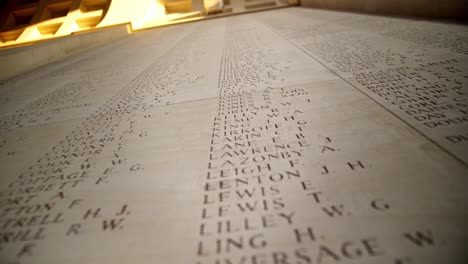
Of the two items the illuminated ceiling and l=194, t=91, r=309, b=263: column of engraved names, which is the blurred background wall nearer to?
l=194, t=91, r=309, b=263: column of engraved names

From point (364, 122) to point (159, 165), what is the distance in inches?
48.7

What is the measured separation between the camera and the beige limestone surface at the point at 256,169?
0.99m

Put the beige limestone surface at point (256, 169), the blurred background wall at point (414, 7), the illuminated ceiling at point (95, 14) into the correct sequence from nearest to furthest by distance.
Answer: the beige limestone surface at point (256, 169) < the blurred background wall at point (414, 7) < the illuminated ceiling at point (95, 14)

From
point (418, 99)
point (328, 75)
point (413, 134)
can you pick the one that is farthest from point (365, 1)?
point (413, 134)

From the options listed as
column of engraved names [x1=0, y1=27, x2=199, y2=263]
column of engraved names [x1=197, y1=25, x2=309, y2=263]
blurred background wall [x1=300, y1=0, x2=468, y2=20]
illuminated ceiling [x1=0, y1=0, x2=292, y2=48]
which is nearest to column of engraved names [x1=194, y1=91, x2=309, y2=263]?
column of engraved names [x1=197, y1=25, x2=309, y2=263]

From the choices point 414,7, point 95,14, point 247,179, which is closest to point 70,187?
point 247,179

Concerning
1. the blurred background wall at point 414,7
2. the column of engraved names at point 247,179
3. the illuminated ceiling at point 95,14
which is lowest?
the column of engraved names at point 247,179

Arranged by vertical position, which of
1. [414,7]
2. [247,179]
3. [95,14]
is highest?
[95,14]

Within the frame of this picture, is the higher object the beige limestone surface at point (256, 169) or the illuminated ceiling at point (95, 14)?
the illuminated ceiling at point (95, 14)

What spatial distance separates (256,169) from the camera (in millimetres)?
1412

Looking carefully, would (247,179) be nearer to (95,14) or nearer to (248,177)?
(248,177)

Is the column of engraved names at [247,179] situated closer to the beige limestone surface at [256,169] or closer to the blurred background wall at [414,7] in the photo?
the beige limestone surface at [256,169]

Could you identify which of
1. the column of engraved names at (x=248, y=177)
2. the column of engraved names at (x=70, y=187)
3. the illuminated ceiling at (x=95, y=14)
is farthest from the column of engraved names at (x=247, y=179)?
the illuminated ceiling at (x=95, y=14)

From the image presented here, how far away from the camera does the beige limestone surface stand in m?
0.99
